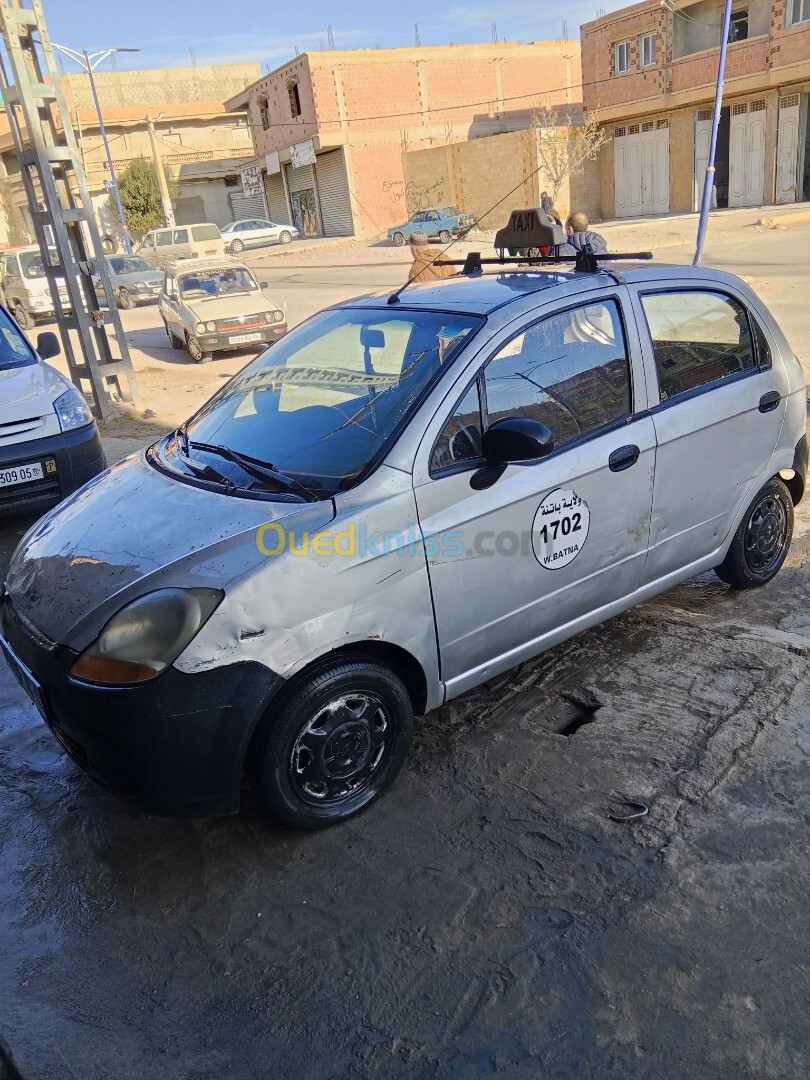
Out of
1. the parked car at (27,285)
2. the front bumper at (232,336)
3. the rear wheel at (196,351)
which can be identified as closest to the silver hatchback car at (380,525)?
the front bumper at (232,336)

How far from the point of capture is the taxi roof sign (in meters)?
4.27

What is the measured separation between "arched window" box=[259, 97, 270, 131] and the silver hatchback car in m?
48.6

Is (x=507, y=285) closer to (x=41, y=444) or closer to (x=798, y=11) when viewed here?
(x=41, y=444)

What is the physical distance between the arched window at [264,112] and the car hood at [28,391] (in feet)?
150

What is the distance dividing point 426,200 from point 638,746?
129 feet

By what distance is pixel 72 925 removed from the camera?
266 cm

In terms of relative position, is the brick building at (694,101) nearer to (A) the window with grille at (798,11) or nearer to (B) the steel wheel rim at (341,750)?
(A) the window with grille at (798,11)

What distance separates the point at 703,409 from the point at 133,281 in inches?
939

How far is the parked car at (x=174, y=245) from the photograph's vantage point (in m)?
30.8

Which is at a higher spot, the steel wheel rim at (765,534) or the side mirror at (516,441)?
A: the side mirror at (516,441)

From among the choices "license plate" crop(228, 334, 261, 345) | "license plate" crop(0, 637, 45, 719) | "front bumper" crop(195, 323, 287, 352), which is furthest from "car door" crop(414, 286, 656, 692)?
"license plate" crop(228, 334, 261, 345)

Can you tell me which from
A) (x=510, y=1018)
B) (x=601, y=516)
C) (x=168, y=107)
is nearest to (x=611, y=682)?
(x=601, y=516)

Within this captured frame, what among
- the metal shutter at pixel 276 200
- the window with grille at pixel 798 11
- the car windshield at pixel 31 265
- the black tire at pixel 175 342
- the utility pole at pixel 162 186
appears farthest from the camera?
the metal shutter at pixel 276 200

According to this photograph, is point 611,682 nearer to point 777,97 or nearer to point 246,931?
point 246,931
